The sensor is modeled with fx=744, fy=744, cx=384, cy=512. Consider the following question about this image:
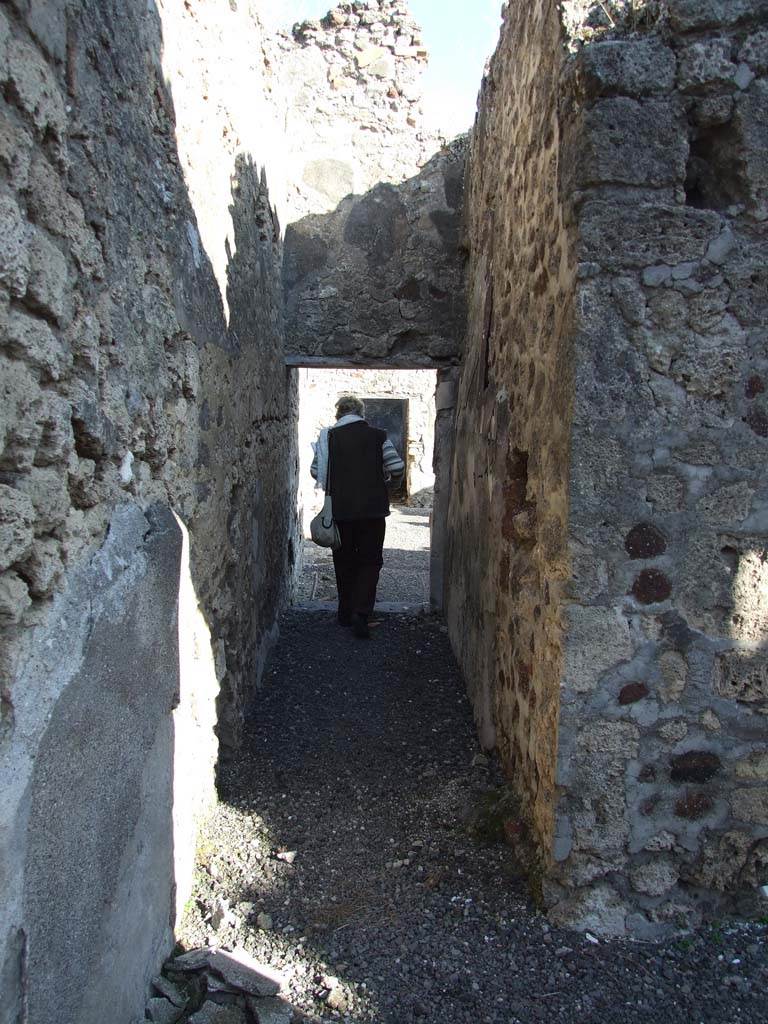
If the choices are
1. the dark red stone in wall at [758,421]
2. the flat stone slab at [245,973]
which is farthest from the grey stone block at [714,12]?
the flat stone slab at [245,973]

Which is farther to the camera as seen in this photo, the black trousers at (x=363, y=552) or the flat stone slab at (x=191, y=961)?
the black trousers at (x=363, y=552)

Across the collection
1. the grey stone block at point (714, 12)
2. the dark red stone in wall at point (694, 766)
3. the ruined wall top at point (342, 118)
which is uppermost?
the ruined wall top at point (342, 118)

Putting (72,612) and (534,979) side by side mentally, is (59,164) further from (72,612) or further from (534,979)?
(534,979)

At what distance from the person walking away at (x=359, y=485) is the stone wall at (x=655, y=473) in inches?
96.1

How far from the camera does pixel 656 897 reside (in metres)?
2.28

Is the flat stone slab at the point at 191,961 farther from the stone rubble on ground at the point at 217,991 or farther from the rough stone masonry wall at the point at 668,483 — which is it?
the rough stone masonry wall at the point at 668,483

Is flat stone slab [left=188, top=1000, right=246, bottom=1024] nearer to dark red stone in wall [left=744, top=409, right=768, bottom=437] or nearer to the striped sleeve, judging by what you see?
dark red stone in wall [left=744, top=409, right=768, bottom=437]

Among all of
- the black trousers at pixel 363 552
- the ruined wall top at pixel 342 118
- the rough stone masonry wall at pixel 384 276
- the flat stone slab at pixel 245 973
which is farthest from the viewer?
the ruined wall top at pixel 342 118

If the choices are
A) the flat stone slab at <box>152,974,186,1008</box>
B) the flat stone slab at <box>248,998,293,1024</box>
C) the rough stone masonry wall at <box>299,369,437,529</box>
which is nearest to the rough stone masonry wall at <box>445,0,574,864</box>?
the flat stone slab at <box>248,998,293,1024</box>

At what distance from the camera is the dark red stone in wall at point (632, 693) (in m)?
2.23

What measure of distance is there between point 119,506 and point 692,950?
2064mm

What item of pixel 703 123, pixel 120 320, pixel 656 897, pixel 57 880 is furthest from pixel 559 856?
pixel 703 123

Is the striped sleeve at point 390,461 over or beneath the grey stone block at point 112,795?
over

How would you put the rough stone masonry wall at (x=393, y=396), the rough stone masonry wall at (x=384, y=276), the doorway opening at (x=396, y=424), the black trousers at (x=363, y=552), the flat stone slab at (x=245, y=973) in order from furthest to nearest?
the rough stone masonry wall at (x=393, y=396), the doorway opening at (x=396, y=424), the rough stone masonry wall at (x=384, y=276), the black trousers at (x=363, y=552), the flat stone slab at (x=245, y=973)
